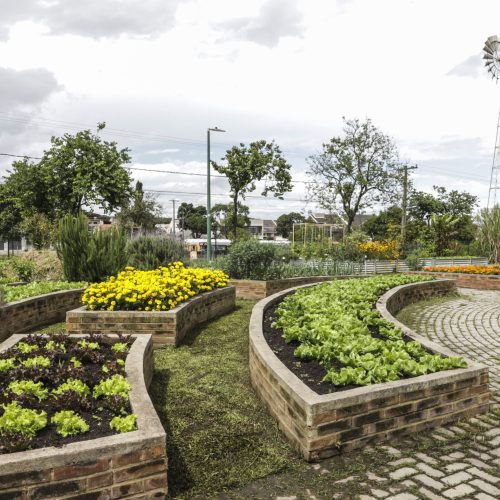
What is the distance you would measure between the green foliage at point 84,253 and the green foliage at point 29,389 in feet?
22.4

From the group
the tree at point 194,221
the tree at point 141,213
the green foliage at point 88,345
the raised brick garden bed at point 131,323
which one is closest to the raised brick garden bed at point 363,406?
the green foliage at point 88,345

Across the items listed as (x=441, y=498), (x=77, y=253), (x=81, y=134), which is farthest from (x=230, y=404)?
(x=81, y=134)

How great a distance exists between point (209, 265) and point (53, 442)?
11.1 metres

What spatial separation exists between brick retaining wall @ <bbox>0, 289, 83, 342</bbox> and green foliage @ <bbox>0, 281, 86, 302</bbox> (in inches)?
9.8

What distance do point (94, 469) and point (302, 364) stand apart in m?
2.37

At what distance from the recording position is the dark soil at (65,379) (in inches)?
113

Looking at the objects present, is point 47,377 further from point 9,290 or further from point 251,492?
point 9,290

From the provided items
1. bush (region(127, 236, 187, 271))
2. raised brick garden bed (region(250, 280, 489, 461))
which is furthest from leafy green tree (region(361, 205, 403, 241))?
raised brick garden bed (region(250, 280, 489, 461))

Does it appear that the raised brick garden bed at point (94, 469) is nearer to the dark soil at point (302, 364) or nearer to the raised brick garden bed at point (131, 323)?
the dark soil at point (302, 364)

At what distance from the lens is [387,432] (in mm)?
3564

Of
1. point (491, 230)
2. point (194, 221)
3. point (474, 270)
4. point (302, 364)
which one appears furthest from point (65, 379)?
point (194, 221)

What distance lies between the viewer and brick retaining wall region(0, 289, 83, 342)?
697cm

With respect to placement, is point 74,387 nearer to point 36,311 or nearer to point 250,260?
point 36,311

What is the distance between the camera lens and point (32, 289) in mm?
8438
